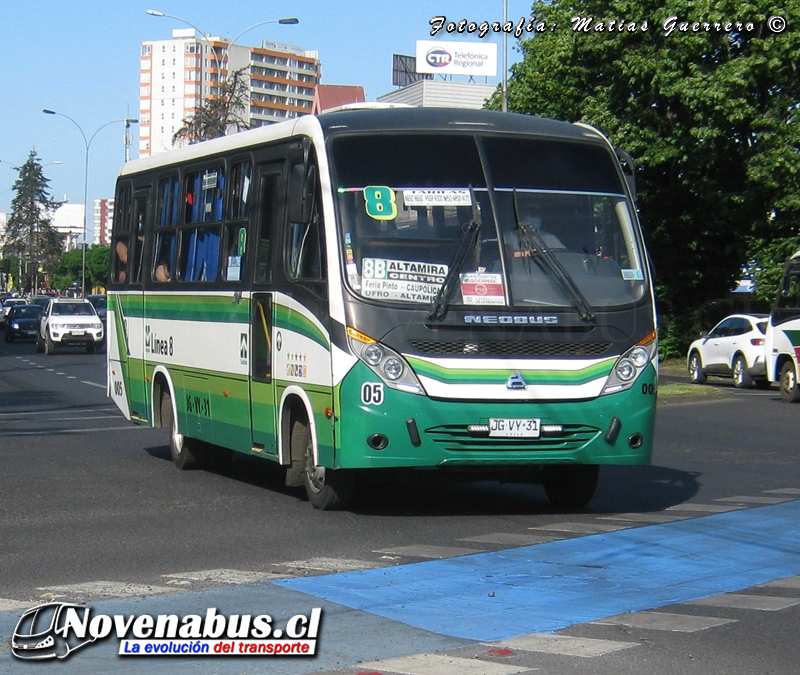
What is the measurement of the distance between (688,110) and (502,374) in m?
28.8

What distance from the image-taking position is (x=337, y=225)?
10.6m

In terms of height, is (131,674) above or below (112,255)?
below

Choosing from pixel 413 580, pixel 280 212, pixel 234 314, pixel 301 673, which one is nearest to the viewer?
pixel 301 673

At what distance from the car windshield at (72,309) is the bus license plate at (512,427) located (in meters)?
39.3

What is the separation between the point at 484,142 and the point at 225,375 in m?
3.34

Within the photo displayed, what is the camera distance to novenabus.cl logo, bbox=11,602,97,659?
21.2 ft

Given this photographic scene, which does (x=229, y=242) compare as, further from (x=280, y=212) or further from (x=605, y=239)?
(x=605, y=239)

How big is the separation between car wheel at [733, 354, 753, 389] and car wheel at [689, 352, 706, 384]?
Answer: 160 centimetres

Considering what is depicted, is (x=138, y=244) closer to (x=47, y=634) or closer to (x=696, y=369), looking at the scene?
(x=47, y=634)

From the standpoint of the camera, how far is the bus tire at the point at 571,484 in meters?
11.6

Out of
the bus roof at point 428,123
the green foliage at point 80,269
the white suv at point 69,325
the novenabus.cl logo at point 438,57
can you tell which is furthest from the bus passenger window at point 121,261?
the green foliage at point 80,269

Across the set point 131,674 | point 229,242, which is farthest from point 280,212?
point 131,674

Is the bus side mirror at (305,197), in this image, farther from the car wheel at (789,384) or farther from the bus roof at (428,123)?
the car wheel at (789,384)

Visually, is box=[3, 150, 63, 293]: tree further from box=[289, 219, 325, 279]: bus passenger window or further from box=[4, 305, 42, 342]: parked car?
box=[289, 219, 325, 279]: bus passenger window
